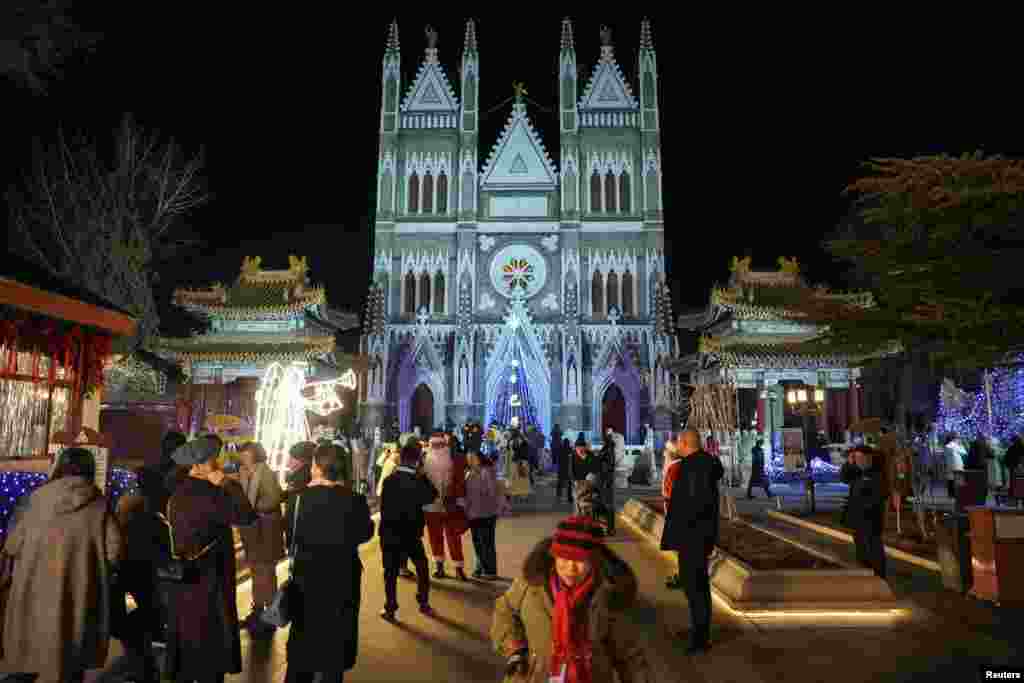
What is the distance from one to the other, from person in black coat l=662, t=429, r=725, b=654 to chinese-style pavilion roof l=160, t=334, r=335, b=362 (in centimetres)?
2455

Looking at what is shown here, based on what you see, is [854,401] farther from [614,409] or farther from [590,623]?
[590,623]

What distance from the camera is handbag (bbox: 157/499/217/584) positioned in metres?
4.26

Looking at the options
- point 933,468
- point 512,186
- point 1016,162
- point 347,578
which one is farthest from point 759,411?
point 347,578

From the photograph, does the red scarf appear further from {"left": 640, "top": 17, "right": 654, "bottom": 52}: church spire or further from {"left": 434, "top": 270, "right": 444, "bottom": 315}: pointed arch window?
{"left": 640, "top": 17, "right": 654, "bottom": 52}: church spire

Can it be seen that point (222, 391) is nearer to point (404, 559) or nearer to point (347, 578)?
point (404, 559)

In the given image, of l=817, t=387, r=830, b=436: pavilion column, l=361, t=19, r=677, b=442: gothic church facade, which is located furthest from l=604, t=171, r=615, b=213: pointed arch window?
l=817, t=387, r=830, b=436: pavilion column

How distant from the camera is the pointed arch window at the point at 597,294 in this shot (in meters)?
37.1

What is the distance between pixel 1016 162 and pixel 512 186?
108 ft

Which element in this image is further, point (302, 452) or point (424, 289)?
point (424, 289)

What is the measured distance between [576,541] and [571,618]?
31cm

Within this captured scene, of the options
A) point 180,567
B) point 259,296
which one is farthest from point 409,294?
point 180,567

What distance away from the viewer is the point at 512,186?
38.4 meters

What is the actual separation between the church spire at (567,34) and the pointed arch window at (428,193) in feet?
37.9

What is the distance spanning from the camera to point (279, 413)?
37.9 ft
